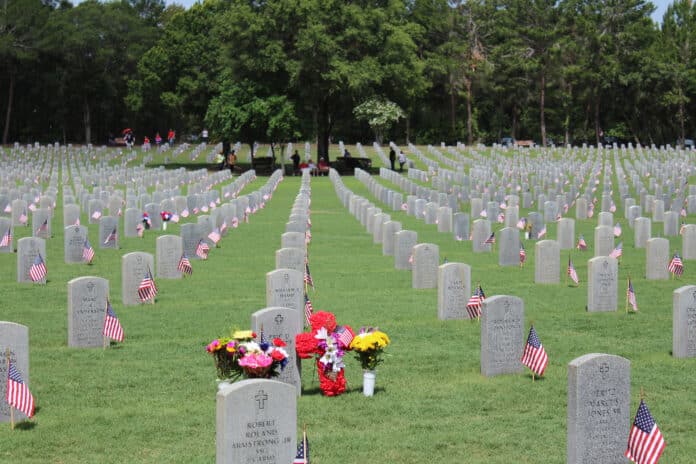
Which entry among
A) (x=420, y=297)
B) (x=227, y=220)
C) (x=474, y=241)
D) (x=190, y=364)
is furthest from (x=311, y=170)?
(x=190, y=364)

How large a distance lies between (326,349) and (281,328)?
0.65 metres

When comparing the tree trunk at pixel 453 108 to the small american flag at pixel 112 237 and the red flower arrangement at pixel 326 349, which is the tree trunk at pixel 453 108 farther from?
the red flower arrangement at pixel 326 349

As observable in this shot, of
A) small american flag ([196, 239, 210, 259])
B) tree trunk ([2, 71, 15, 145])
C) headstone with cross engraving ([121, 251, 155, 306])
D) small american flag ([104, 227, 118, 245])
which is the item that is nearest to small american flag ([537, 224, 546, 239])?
small american flag ([196, 239, 210, 259])

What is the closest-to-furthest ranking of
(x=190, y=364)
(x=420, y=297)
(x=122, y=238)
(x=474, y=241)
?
(x=190, y=364)
(x=420, y=297)
(x=474, y=241)
(x=122, y=238)

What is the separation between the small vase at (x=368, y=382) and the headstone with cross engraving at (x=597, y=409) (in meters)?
3.14

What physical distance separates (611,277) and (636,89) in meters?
76.2

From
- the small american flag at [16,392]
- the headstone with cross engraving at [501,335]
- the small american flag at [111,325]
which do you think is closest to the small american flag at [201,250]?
the small american flag at [111,325]

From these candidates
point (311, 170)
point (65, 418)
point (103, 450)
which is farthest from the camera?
point (311, 170)

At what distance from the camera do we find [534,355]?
13047mm

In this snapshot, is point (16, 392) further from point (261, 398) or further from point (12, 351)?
point (261, 398)

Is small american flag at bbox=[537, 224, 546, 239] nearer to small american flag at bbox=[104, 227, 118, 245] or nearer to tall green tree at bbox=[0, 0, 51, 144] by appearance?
small american flag at bbox=[104, 227, 118, 245]

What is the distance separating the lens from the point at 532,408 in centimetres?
1195

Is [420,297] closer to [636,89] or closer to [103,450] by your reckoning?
[103,450]

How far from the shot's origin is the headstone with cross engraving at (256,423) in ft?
28.4
